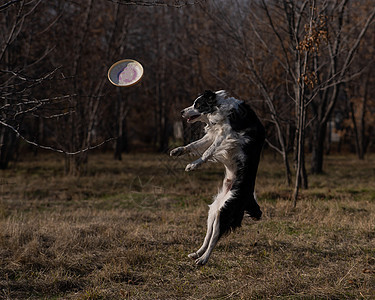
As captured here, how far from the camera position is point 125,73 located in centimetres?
577

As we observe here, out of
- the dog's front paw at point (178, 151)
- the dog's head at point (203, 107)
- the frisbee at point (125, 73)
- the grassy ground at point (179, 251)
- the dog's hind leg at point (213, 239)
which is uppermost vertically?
the frisbee at point (125, 73)

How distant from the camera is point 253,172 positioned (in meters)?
4.78

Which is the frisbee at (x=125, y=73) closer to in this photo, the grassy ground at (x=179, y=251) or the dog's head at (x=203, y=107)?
the dog's head at (x=203, y=107)

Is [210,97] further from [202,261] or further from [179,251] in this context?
[179,251]

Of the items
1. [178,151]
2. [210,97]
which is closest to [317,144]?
[210,97]

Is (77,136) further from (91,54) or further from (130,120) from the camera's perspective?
(130,120)

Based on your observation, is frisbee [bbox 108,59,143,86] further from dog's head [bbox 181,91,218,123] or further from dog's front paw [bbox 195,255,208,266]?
dog's front paw [bbox 195,255,208,266]

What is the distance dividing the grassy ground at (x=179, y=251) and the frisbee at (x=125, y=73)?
2217 mm

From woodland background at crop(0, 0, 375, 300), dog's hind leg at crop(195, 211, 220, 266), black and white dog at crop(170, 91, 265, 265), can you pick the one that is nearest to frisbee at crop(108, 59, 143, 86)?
woodland background at crop(0, 0, 375, 300)

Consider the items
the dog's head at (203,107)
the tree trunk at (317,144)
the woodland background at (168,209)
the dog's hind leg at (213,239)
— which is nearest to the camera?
the woodland background at (168,209)

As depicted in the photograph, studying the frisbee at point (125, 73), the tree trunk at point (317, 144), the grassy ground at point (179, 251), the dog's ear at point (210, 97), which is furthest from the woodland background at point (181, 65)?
the grassy ground at point (179, 251)

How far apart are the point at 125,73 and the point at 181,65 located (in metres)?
13.0

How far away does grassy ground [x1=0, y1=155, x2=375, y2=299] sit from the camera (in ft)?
14.2

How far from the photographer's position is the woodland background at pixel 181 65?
7727mm
